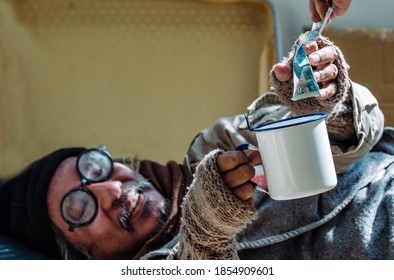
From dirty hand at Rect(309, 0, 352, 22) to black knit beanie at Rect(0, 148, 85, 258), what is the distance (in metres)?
0.52

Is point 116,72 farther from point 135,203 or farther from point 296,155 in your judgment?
point 296,155

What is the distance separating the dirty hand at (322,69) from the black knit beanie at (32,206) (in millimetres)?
503

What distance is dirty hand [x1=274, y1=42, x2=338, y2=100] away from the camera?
70 cm

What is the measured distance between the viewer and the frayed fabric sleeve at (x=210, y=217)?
0.67 metres

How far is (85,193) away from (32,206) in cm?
10

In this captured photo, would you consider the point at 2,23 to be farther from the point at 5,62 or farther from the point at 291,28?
the point at 291,28

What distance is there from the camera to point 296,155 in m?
0.60

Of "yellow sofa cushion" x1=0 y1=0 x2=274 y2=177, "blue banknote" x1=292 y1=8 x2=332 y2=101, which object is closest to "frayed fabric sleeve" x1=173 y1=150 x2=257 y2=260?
"blue banknote" x1=292 y1=8 x2=332 y2=101

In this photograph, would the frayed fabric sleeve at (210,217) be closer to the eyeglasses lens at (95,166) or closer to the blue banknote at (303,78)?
the blue banknote at (303,78)

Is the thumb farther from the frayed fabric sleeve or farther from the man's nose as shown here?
the man's nose

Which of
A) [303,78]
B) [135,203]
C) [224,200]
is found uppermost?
[303,78]

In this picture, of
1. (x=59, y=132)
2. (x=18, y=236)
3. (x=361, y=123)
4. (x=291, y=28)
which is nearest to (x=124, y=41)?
(x=59, y=132)

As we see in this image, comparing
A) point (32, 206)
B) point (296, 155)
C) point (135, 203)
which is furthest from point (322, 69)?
point (32, 206)
